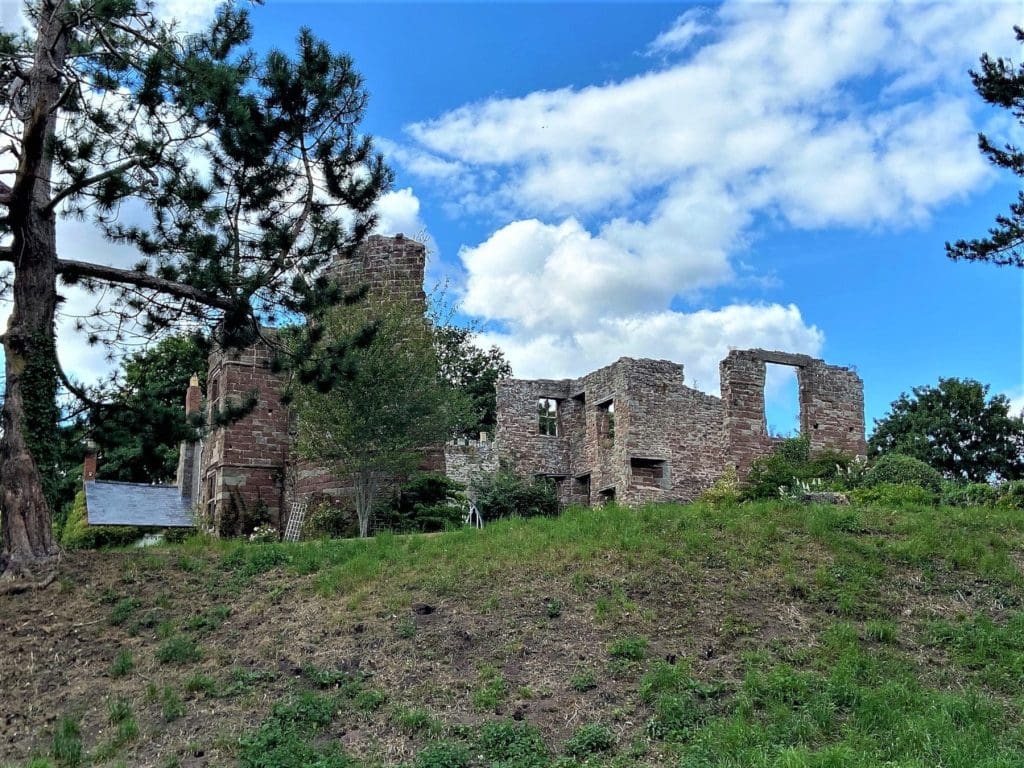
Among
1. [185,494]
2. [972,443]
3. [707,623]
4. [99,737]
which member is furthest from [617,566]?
[972,443]

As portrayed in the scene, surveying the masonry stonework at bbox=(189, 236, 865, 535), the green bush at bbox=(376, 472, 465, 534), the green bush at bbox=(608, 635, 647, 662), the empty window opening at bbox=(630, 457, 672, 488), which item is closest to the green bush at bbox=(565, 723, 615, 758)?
the green bush at bbox=(608, 635, 647, 662)

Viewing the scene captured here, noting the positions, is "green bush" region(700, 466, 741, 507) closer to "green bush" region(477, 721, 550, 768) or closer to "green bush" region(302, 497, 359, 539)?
"green bush" region(302, 497, 359, 539)

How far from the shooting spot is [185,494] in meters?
22.9

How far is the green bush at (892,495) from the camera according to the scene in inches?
494

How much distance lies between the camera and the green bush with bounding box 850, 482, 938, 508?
41.1ft

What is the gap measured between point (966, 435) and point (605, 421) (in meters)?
16.2

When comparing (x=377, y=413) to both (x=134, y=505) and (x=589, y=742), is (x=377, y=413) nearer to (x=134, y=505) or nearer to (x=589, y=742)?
(x=134, y=505)

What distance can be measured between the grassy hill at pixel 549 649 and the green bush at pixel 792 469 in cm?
775

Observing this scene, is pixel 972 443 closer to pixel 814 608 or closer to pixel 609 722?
pixel 814 608

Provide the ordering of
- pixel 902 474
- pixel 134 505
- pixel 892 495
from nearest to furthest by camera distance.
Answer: pixel 892 495 < pixel 902 474 < pixel 134 505

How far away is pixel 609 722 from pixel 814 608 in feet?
8.66

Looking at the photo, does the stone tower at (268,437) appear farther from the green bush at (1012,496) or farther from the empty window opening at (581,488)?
the empty window opening at (581,488)

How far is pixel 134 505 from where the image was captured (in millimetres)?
20453

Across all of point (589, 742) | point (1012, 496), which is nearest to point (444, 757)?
point (589, 742)
